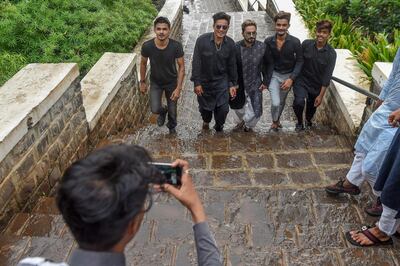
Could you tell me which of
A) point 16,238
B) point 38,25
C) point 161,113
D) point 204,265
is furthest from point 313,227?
point 38,25

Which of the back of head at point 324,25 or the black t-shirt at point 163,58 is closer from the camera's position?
the back of head at point 324,25

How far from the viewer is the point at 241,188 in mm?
4109

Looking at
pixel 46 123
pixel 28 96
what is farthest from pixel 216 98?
pixel 28 96

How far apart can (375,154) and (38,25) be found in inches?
215

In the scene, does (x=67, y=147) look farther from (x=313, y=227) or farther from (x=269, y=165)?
(x=313, y=227)

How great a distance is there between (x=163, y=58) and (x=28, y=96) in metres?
1.95

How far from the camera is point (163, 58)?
5254 mm

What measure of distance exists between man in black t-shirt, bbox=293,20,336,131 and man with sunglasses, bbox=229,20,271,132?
473 mm

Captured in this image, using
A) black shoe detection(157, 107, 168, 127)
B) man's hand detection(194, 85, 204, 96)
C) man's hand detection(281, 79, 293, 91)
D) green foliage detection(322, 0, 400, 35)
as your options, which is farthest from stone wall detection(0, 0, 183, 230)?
green foliage detection(322, 0, 400, 35)

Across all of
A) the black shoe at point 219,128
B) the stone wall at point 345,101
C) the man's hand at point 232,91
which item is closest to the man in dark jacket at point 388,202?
the stone wall at point 345,101

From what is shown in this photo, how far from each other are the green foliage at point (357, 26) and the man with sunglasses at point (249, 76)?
174 centimetres

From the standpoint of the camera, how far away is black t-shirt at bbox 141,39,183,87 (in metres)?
5.23

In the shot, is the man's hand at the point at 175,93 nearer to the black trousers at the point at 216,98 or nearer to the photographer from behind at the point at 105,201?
the black trousers at the point at 216,98

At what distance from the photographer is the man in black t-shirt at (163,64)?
16.8 ft
